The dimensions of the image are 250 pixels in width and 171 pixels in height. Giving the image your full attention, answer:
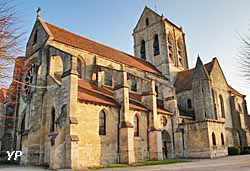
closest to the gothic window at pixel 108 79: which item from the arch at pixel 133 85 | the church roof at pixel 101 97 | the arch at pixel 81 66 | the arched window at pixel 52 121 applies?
the church roof at pixel 101 97

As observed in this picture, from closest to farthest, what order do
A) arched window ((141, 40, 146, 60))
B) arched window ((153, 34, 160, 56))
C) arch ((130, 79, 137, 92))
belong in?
arch ((130, 79, 137, 92))
arched window ((153, 34, 160, 56))
arched window ((141, 40, 146, 60))

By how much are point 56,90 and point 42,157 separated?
5.40 meters

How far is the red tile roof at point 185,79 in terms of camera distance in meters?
33.1

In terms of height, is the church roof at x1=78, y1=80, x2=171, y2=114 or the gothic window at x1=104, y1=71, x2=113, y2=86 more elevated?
the gothic window at x1=104, y1=71, x2=113, y2=86

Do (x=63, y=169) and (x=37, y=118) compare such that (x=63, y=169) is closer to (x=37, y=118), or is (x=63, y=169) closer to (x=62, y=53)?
(x=37, y=118)

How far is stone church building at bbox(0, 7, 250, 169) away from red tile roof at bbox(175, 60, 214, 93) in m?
0.18

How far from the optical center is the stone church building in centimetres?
1825

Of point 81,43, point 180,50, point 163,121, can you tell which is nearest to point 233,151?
point 163,121

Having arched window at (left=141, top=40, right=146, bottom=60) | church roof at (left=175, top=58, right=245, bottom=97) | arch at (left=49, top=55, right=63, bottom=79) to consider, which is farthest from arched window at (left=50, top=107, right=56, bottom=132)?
arched window at (left=141, top=40, right=146, bottom=60)

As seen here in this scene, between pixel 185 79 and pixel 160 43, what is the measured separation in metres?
7.08

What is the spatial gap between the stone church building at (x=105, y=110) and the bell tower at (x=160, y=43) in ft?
2.37

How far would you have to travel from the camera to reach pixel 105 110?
20203mm

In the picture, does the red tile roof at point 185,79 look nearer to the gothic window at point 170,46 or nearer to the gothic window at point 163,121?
the gothic window at point 170,46

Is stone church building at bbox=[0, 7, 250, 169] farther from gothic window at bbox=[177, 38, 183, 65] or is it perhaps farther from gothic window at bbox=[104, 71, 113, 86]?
gothic window at bbox=[177, 38, 183, 65]
